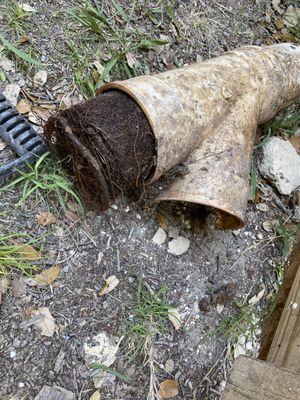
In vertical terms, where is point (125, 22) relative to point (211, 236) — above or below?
above

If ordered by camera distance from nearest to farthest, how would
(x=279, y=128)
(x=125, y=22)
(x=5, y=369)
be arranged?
(x=5, y=369)
(x=125, y=22)
(x=279, y=128)

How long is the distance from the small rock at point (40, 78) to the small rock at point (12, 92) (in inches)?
3.9

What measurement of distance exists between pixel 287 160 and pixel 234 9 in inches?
39.3

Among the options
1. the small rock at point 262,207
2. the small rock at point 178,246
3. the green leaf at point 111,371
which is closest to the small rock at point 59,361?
the green leaf at point 111,371

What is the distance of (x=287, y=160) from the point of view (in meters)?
2.76

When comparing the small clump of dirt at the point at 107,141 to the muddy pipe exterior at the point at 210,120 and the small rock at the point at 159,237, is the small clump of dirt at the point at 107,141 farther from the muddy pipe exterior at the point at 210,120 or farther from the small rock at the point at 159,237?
the small rock at the point at 159,237

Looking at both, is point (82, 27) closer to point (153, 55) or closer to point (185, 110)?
point (153, 55)

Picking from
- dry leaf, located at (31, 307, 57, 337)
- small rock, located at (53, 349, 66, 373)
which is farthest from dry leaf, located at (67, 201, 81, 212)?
small rock, located at (53, 349, 66, 373)

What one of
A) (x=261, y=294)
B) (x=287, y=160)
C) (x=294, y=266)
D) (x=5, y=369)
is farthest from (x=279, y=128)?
(x=5, y=369)

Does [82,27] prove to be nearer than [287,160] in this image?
Yes

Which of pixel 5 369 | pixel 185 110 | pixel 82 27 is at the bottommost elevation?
pixel 5 369

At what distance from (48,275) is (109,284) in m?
0.24

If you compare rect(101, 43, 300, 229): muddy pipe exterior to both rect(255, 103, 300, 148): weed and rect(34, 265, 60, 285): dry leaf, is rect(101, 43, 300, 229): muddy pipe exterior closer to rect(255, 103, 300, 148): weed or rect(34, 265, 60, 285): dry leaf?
rect(255, 103, 300, 148): weed

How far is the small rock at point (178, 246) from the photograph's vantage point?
229 cm
